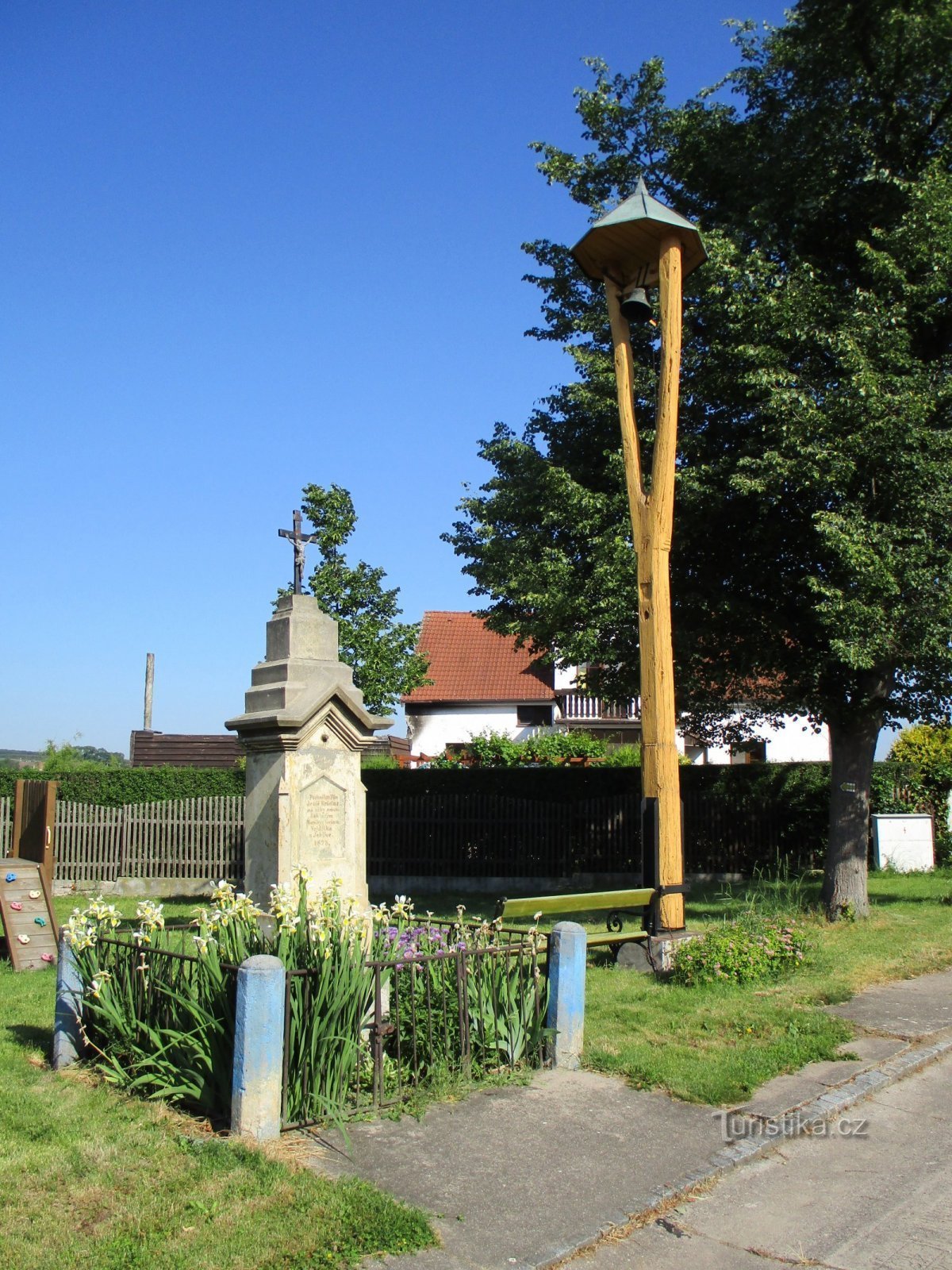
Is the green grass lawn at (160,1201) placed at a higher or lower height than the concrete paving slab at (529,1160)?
higher

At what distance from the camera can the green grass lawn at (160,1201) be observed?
404 cm

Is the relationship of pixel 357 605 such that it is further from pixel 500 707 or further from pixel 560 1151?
pixel 560 1151

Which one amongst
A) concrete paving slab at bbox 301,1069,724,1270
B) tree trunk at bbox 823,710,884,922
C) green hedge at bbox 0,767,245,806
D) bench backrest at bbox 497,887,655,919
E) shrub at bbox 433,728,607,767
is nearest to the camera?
concrete paving slab at bbox 301,1069,724,1270

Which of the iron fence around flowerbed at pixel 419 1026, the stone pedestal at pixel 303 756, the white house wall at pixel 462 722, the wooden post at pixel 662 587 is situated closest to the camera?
the iron fence around flowerbed at pixel 419 1026

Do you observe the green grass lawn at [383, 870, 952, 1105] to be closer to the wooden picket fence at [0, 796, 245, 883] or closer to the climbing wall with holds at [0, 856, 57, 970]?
the climbing wall with holds at [0, 856, 57, 970]

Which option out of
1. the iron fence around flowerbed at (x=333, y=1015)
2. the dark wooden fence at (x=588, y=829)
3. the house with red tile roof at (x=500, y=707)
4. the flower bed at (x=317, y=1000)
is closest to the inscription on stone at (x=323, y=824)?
the flower bed at (x=317, y=1000)

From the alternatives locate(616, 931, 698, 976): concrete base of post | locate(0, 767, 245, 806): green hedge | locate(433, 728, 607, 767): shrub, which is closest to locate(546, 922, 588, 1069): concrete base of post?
locate(616, 931, 698, 976): concrete base of post

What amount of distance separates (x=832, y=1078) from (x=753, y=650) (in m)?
6.92

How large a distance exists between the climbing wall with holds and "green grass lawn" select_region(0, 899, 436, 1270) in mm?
4808

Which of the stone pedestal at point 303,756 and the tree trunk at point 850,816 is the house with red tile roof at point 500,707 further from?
the stone pedestal at point 303,756

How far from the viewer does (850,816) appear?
499 inches

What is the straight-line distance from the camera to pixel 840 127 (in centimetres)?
1232

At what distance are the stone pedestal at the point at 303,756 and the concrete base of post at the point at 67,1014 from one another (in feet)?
4.15

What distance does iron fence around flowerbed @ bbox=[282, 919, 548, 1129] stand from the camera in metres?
5.52
